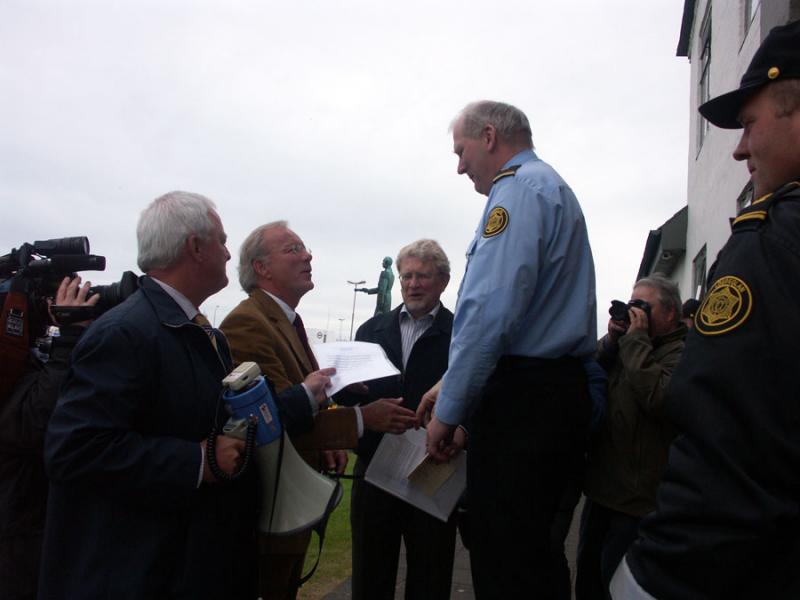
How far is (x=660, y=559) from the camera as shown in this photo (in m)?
1.13

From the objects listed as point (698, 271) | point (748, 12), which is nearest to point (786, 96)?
point (748, 12)

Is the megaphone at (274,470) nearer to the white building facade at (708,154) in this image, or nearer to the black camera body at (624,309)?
the black camera body at (624,309)

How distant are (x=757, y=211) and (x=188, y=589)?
171cm

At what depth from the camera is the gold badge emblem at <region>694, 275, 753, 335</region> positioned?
1.14 metres

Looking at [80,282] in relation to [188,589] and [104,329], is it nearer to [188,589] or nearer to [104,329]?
[104,329]

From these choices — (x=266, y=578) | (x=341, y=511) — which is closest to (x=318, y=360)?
(x=266, y=578)

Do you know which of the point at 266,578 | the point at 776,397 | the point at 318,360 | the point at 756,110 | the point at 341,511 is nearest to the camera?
the point at 776,397

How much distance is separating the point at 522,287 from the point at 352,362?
95 cm

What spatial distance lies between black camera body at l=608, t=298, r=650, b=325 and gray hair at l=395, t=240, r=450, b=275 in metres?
0.94

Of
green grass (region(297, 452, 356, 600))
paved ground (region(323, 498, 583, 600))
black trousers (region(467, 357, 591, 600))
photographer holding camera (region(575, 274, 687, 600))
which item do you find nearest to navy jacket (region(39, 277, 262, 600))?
black trousers (region(467, 357, 591, 600))

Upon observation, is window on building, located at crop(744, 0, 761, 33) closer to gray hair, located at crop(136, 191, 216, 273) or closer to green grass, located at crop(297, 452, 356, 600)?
green grass, located at crop(297, 452, 356, 600)

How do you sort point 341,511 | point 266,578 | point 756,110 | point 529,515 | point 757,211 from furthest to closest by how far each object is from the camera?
point 341,511
point 266,578
point 529,515
point 756,110
point 757,211

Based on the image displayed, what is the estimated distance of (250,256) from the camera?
Result: 10.4 ft

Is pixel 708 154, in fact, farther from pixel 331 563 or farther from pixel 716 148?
pixel 331 563
